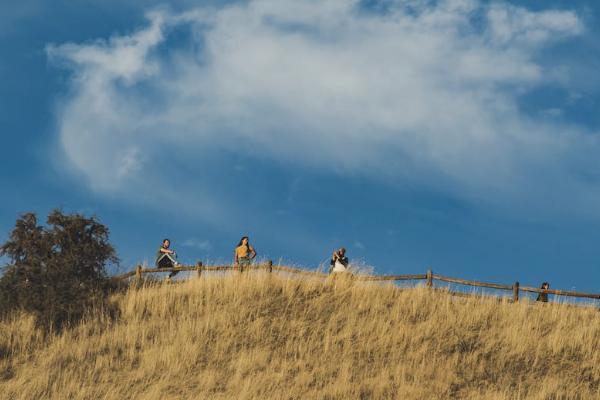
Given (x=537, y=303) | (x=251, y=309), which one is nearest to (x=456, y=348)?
(x=537, y=303)

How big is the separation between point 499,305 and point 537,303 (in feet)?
4.40

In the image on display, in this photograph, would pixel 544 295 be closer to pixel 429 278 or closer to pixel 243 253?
pixel 429 278

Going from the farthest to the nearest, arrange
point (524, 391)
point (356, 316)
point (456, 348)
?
point (356, 316) → point (456, 348) → point (524, 391)

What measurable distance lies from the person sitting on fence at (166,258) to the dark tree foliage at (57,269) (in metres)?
1.63

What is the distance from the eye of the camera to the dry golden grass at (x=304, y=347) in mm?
21578

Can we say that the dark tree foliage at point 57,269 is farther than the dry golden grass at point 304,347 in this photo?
Yes

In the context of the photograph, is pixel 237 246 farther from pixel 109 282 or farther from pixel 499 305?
pixel 499 305

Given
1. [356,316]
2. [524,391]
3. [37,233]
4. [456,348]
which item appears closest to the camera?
[524,391]

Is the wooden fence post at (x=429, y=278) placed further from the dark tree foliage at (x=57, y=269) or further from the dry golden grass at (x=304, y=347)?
the dark tree foliage at (x=57, y=269)

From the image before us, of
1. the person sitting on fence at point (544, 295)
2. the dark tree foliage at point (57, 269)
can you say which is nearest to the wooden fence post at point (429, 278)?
the person sitting on fence at point (544, 295)

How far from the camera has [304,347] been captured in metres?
23.5

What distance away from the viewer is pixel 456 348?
76.8ft

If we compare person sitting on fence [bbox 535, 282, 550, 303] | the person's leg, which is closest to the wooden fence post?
person sitting on fence [bbox 535, 282, 550, 303]

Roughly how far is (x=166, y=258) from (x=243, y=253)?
3098 millimetres
